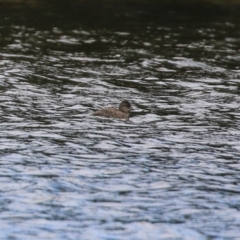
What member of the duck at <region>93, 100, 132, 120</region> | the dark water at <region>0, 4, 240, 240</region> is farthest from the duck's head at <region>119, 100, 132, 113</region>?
the dark water at <region>0, 4, 240, 240</region>

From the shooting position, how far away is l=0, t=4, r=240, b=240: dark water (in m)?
14.7

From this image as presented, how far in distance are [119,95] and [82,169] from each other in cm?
863

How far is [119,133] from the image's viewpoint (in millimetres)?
20719

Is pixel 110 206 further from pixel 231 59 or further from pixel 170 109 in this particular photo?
pixel 231 59

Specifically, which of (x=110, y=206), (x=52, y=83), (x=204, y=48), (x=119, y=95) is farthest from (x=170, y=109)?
(x=204, y=48)

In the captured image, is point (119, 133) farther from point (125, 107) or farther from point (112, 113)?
point (125, 107)

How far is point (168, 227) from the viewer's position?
46.8 ft

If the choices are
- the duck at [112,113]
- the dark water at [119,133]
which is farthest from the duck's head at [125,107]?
the dark water at [119,133]

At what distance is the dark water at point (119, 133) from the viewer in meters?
14.7

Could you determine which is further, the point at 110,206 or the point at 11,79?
the point at 11,79

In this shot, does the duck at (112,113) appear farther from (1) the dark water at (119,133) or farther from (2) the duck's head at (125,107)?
(1) the dark water at (119,133)

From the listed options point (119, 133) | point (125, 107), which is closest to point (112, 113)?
point (125, 107)

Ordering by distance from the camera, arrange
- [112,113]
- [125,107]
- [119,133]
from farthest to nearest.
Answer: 1. [125,107]
2. [112,113]
3. [119,133]

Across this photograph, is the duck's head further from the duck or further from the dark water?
the dark water
